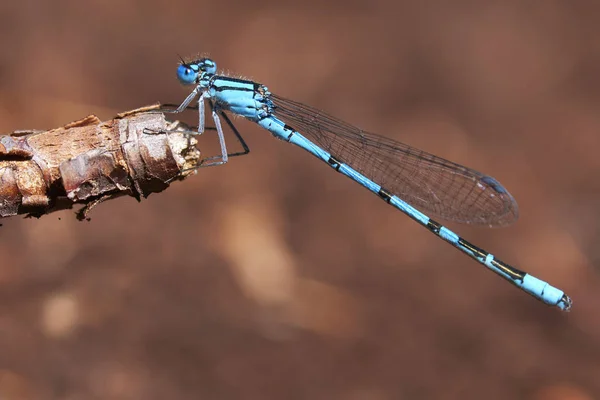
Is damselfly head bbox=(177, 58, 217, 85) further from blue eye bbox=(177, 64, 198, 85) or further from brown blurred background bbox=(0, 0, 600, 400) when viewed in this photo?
brown blurred background bbox=(0, 0, 600, 400)

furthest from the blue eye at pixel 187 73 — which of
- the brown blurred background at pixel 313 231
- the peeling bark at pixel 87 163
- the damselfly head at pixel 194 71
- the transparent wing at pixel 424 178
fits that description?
the brown blurred background at pixel 313 231

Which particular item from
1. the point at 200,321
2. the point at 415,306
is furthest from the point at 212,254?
the point at 415,306

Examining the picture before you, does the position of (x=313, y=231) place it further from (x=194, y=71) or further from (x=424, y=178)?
(x=194, y=71)

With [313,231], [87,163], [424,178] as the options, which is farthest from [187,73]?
[313,231]

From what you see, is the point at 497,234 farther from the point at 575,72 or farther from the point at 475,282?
the point at 575,72

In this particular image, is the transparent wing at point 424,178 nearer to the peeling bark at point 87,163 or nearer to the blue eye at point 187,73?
the blue eye at point 187,73

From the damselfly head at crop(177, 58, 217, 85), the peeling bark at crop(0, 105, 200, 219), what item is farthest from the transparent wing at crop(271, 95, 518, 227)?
the peeling bark at crop(0, 105, 200, 219)
